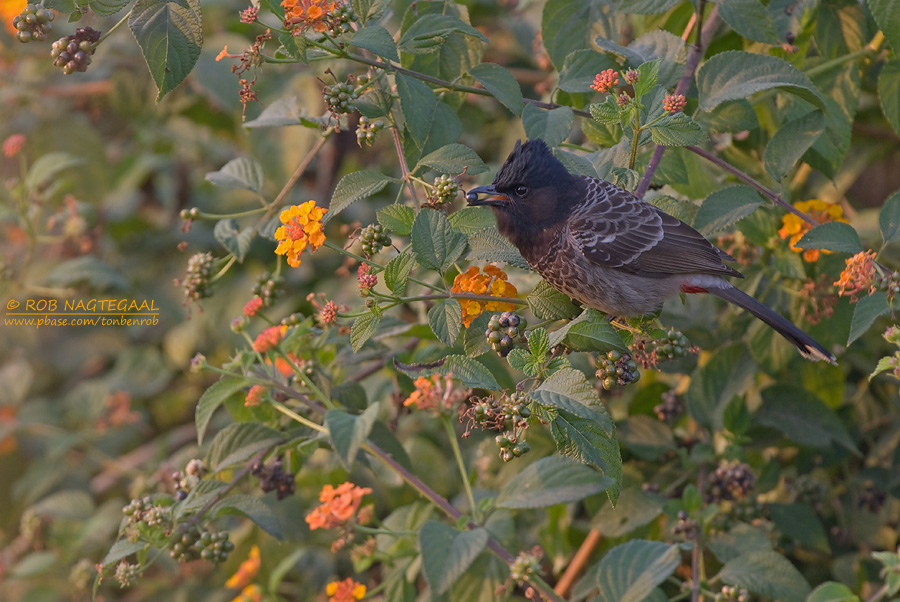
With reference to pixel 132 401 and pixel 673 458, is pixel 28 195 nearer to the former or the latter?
pixel 132 401

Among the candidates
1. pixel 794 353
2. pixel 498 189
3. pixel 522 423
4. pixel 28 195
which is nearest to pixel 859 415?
Result: pixel 794 353

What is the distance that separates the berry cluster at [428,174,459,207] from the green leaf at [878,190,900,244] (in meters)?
1.32

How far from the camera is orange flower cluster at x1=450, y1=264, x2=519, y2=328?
8.00 ft

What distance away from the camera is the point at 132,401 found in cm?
497

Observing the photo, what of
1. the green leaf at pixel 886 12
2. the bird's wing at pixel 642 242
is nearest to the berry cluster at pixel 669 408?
the bird's wing at pixel 642 242

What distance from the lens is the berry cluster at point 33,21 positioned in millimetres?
2164

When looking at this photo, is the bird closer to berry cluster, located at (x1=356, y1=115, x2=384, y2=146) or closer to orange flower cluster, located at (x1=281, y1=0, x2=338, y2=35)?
berry cluster, located at (x1=356, y1=115, x2=384, y2=146)

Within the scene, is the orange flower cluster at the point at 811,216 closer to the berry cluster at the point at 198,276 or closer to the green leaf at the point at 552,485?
the green leaf at the point at 552,485

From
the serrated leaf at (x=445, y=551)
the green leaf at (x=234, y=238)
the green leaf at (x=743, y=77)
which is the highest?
the green leaf at (x=743, y=77)

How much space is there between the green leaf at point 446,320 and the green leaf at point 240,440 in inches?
27.0

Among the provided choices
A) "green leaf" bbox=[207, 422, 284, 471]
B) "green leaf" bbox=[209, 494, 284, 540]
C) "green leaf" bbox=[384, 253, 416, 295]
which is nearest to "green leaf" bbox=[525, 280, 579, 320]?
"green leaf" bbox=[384, 253, 416, 295]

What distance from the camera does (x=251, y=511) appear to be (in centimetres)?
239

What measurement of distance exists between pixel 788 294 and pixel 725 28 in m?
1.09

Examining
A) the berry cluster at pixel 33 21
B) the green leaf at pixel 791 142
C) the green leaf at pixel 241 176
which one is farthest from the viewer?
the green leaf at pixel 241 176
